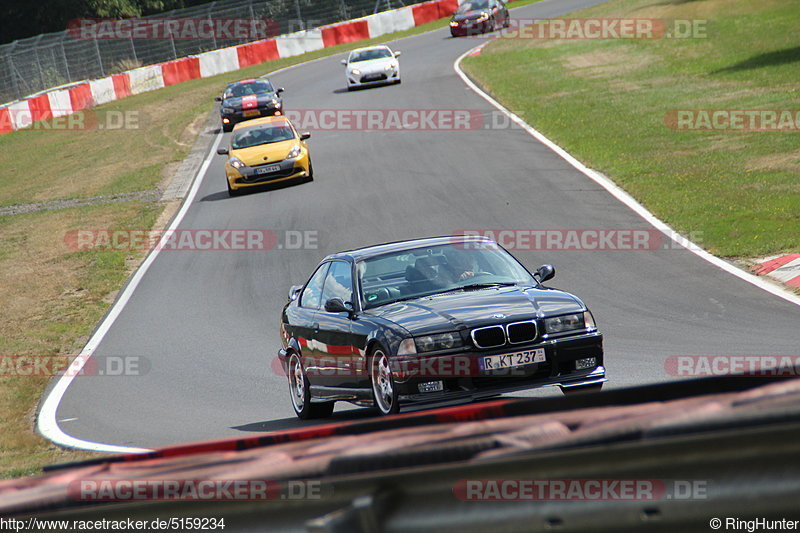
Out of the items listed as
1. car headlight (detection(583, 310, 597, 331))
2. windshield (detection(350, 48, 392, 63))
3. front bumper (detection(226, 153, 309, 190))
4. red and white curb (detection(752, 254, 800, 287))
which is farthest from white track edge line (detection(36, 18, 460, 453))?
windshield (detection(350, 48, 392, 63))

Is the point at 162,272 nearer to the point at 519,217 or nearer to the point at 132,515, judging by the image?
the point at 519,217

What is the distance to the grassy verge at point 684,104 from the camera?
1723cm

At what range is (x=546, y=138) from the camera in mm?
26391

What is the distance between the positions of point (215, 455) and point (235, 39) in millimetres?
54228

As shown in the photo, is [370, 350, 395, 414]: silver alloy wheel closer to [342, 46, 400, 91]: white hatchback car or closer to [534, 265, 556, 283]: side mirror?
[534, 265, 556, 283]: side mirror

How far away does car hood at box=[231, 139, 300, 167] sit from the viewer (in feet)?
82.4

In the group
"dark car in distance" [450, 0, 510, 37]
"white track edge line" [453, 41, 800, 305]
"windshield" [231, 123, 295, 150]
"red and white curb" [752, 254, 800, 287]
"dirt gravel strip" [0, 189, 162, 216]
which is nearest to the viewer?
"white track edge line" [453, 41, 800, 305]
